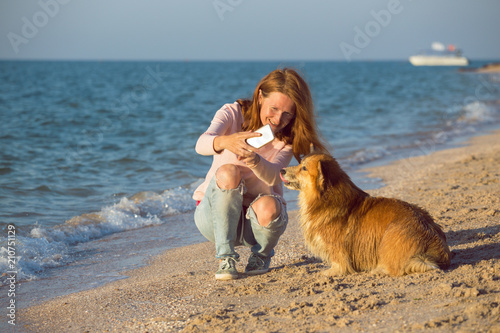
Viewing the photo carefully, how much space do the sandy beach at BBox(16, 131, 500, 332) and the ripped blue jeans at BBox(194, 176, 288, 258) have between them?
0.29 m

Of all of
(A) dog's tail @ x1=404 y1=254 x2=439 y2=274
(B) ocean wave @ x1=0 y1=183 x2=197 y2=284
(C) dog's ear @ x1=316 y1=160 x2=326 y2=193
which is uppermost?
(C) dog's ear @ x1=316 y1=160 x2=326 y2=193

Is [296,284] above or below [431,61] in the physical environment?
below

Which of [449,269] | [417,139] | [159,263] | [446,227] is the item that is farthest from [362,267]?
[417,139]

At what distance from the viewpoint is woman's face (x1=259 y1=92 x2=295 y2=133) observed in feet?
12.5

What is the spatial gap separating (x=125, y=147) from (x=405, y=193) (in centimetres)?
692

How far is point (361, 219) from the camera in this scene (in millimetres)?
3672

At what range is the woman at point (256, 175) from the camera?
12.3ft

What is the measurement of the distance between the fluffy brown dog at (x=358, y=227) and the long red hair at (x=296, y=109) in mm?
234

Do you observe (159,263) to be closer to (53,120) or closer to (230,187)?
(230,187)

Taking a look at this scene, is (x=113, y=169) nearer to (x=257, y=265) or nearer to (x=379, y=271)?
(x=257, y=265)

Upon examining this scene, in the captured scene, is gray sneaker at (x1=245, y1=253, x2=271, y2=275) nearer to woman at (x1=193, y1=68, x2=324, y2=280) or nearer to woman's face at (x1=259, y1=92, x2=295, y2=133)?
woman at (x1=193, y1=68, x2=324, y2=280)

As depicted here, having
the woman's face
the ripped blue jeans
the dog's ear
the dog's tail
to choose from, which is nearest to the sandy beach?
the dog's tail

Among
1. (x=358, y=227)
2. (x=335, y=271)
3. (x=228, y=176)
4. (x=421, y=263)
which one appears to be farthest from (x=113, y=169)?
(x=421, y=263)

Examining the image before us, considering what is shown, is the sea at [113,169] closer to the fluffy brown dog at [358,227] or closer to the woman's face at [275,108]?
the woman's face at [275,108]
